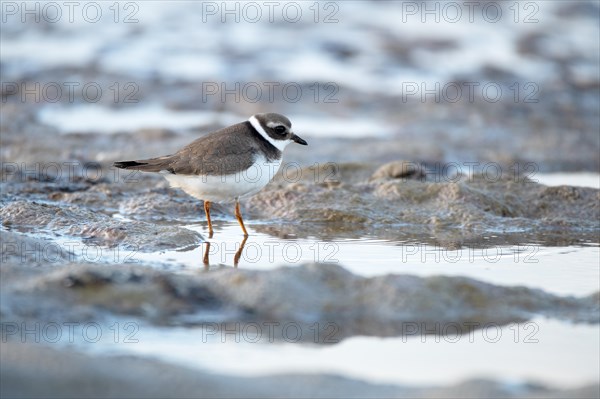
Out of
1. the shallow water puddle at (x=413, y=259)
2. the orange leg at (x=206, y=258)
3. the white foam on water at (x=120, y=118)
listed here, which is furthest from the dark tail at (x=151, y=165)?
the white foam on water at (x=120, y=118)

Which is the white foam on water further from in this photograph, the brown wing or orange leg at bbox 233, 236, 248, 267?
orange leg at bbox 233, 236, 248, 267

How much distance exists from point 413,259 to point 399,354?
5.86 feet

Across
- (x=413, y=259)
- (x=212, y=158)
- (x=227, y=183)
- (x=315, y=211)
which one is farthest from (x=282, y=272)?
(x=315, y=211)

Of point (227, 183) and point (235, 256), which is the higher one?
point (227, 183)

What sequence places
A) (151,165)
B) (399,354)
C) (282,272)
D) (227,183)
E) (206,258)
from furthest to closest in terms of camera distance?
(151,165) < (227,183) < (206,258) < (282,272) < (399,354)

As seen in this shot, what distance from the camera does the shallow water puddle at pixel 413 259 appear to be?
5.38 metres

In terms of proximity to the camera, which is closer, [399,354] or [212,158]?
[399,354]

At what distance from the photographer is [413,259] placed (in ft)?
19.1

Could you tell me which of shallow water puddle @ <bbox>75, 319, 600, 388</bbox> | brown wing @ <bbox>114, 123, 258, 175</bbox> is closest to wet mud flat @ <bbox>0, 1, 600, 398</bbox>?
shallow water puddle @ <bbox>75, 319, 600, 388</bbox>

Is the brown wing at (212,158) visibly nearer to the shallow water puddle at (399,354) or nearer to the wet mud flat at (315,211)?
the wet mud flat at (315,211)

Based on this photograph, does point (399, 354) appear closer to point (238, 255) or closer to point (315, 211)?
point (238, 255)

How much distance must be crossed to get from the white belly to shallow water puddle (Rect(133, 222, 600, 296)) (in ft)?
1.09

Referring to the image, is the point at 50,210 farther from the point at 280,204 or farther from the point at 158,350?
the point at 158,350

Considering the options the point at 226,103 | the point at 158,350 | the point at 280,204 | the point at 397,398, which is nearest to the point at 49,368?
the point at 158,350
